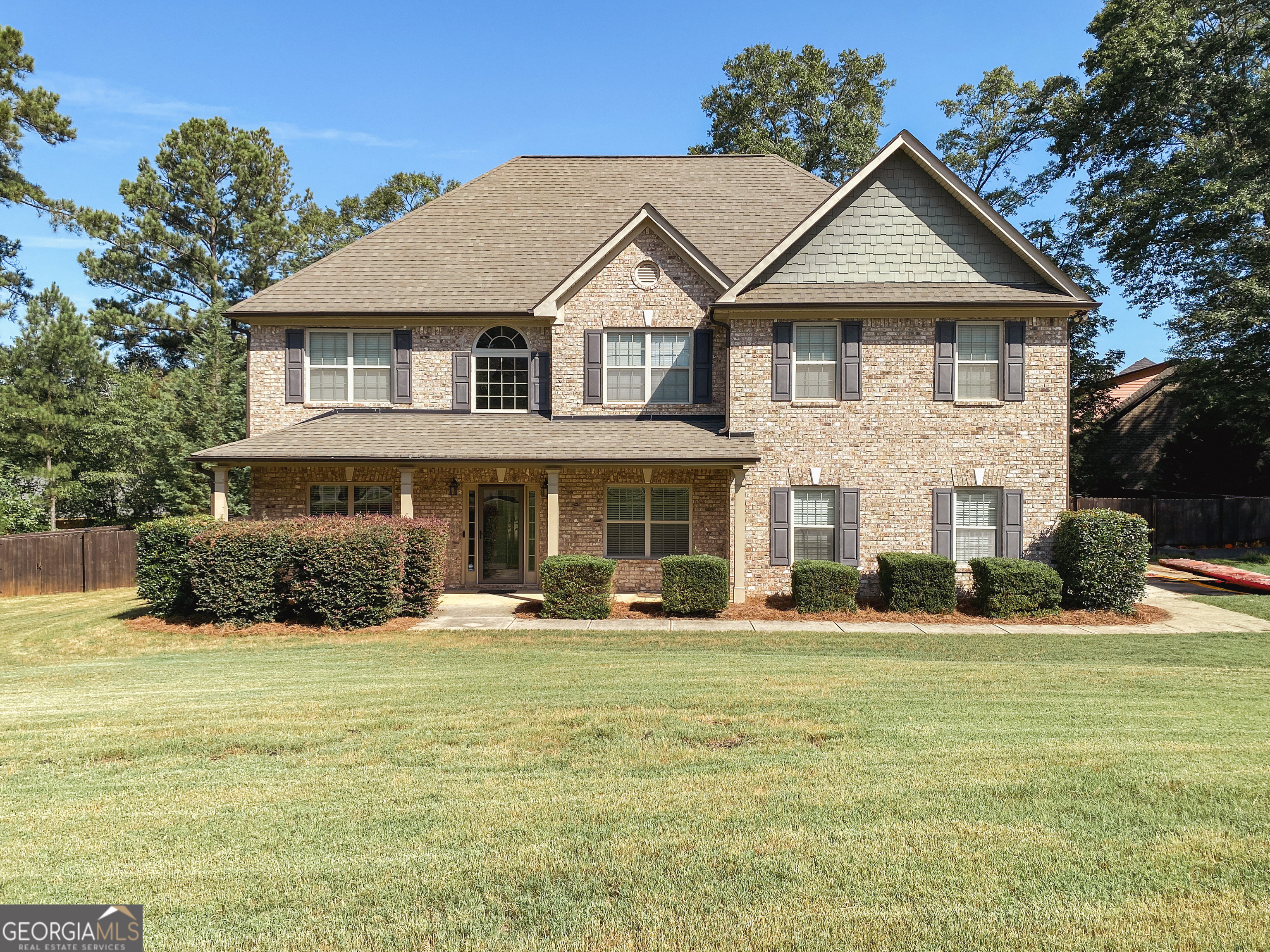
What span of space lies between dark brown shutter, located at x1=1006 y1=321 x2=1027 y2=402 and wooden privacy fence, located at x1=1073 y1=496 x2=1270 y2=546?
11376 mm

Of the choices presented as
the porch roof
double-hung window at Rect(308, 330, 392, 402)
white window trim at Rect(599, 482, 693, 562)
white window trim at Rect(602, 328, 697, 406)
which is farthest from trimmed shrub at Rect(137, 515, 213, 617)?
white window trim at Rect(602, 328, 697, 406)

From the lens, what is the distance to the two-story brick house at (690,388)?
14.5m

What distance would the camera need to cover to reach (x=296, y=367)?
1644 cm

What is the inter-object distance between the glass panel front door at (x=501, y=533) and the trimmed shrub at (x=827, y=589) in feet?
22.3

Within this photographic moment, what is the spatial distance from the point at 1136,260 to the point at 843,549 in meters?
19.7

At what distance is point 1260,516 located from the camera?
24.1m

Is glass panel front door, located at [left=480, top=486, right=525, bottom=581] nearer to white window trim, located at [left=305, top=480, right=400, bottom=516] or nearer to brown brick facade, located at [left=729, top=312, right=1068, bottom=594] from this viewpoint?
white window trim, located at [left=305, top=480, right=400, bottom=516]

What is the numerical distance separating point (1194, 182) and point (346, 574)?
26773 millimetres

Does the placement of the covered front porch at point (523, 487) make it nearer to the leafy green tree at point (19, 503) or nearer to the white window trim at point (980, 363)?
the white window trim at point (980, 363)

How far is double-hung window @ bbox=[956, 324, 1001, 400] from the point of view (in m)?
14.6

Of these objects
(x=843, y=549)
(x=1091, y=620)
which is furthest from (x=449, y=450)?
(x=1091, y=620)

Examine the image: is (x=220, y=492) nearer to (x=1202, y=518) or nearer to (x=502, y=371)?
(x=502, y=371)

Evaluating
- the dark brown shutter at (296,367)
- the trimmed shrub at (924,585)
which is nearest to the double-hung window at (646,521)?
the trimmed shrub at (924,585)

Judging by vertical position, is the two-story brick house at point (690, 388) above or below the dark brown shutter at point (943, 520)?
above
